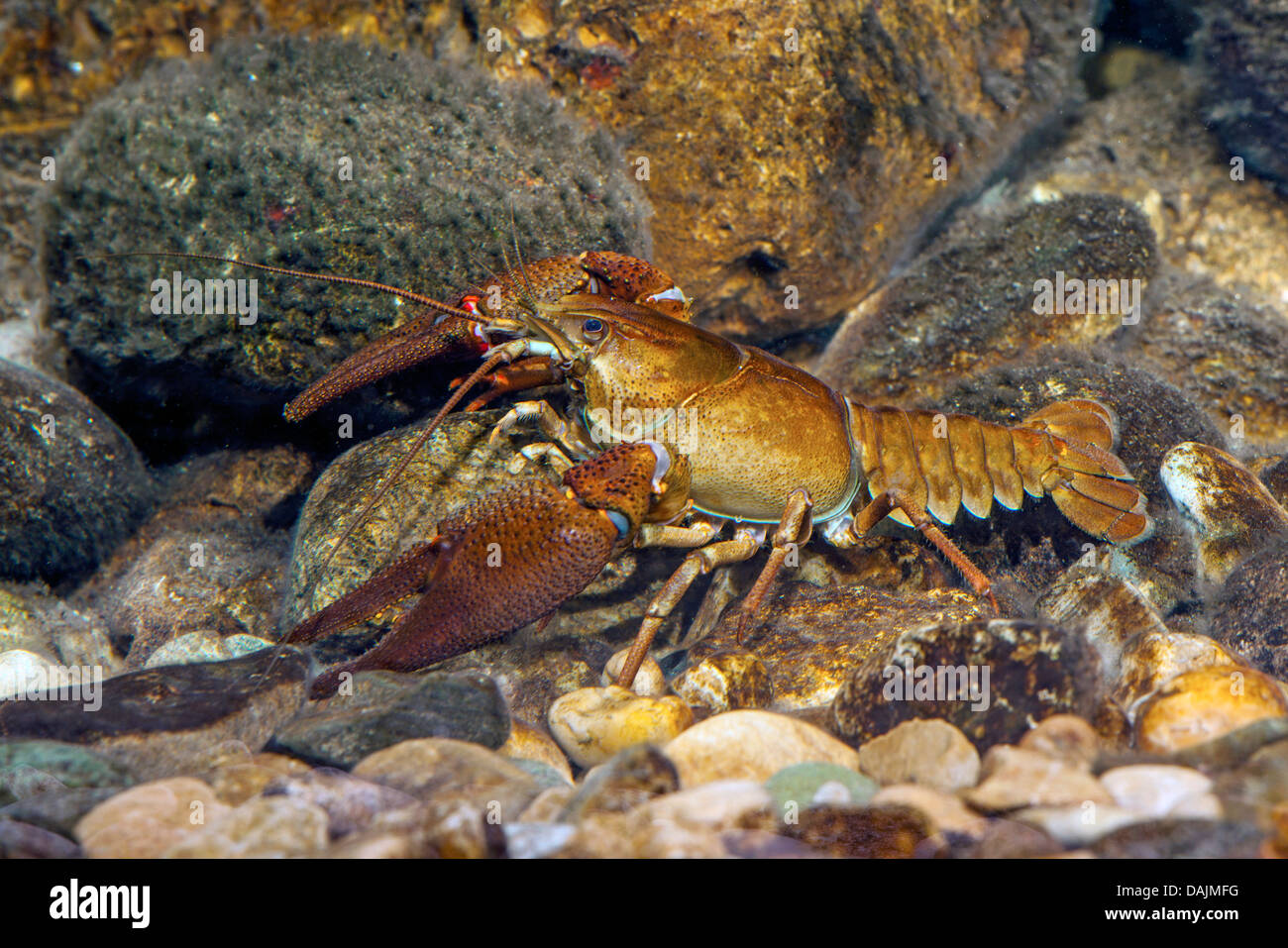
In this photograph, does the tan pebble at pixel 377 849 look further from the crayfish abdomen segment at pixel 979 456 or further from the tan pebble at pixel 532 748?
the crayfish abdomen segment at pixel 979 456

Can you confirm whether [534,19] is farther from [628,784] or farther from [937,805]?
[937,805]

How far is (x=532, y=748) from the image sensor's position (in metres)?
2.63

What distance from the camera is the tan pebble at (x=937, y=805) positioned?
162 centimetres

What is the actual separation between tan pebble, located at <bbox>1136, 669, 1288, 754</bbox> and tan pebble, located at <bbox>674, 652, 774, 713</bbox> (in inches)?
51.1

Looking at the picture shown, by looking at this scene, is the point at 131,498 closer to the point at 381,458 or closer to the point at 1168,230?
the point at 381,458

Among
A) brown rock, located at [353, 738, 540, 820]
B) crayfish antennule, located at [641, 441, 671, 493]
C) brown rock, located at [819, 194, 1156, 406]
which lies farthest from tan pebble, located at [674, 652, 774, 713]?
brown rock, located at [819, 194, 1156, 406]

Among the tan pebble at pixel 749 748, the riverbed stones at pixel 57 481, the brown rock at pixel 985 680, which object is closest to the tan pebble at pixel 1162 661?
the brown rock at pixel 985 680

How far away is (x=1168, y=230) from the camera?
5.99 metres

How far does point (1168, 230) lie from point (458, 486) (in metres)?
5.93

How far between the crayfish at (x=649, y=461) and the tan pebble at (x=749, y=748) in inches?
33.2

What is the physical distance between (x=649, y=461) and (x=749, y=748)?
1300 millimetres

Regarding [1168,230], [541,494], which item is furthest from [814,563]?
[1168,230]

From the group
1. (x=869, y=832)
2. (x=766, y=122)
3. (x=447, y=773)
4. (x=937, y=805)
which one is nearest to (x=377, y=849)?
(x=447, y=773)

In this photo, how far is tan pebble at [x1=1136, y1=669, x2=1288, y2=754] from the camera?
1969mm
